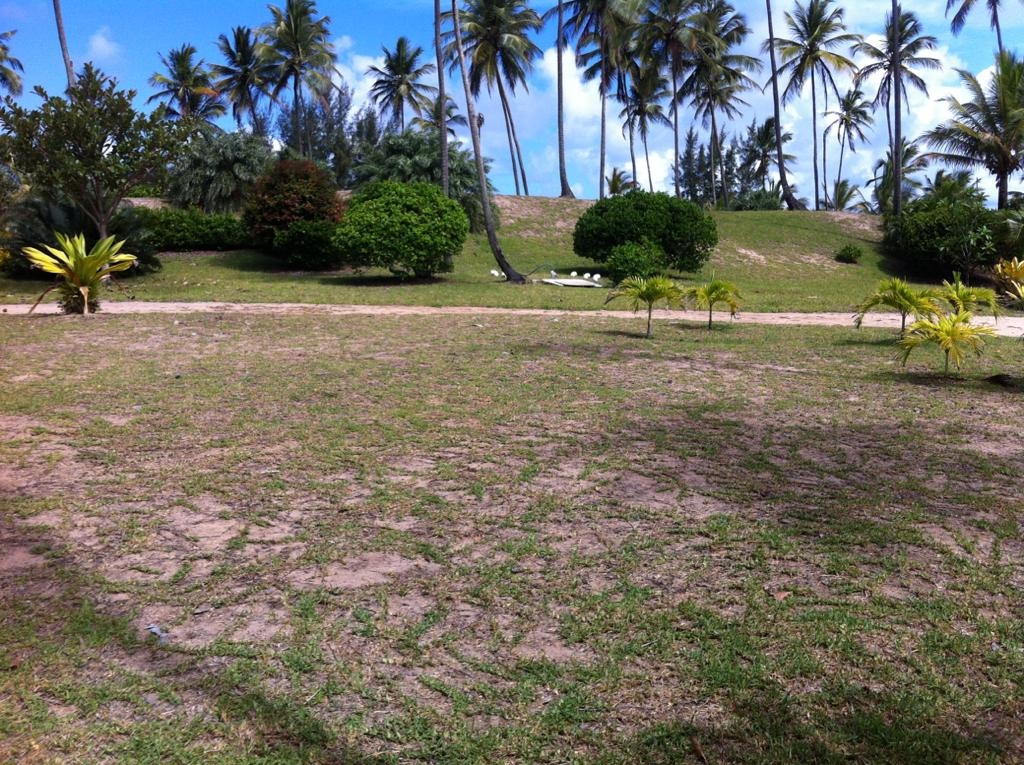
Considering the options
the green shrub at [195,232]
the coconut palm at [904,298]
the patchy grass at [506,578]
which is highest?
the green shrub at [195,232]

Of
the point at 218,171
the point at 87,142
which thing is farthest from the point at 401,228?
the point at 218,171

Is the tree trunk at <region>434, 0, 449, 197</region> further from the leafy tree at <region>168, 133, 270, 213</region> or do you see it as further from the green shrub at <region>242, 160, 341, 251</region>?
the leafy tree at <region>168, 133, 270, 213</region>

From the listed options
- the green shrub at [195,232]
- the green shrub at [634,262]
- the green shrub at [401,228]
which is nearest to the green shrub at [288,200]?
the green shrub at [195,232]

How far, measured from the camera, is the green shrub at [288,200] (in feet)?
67.2

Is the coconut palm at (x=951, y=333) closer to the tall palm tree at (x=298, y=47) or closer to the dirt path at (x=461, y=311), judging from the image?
the dirt path at (x=461, y=311)

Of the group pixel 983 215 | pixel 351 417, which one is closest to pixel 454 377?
pixel 351 417

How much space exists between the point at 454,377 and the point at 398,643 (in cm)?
424

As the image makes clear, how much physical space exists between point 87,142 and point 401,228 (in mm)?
6497

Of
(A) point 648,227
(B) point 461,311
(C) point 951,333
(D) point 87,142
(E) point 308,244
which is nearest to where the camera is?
(C) point 951,333

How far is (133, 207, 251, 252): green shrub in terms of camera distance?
2248 cm

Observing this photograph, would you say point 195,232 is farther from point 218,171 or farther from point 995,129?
point 995,129

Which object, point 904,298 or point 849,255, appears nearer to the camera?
point 904,298

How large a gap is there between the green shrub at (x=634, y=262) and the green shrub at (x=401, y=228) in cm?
384

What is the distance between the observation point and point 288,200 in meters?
20.5
